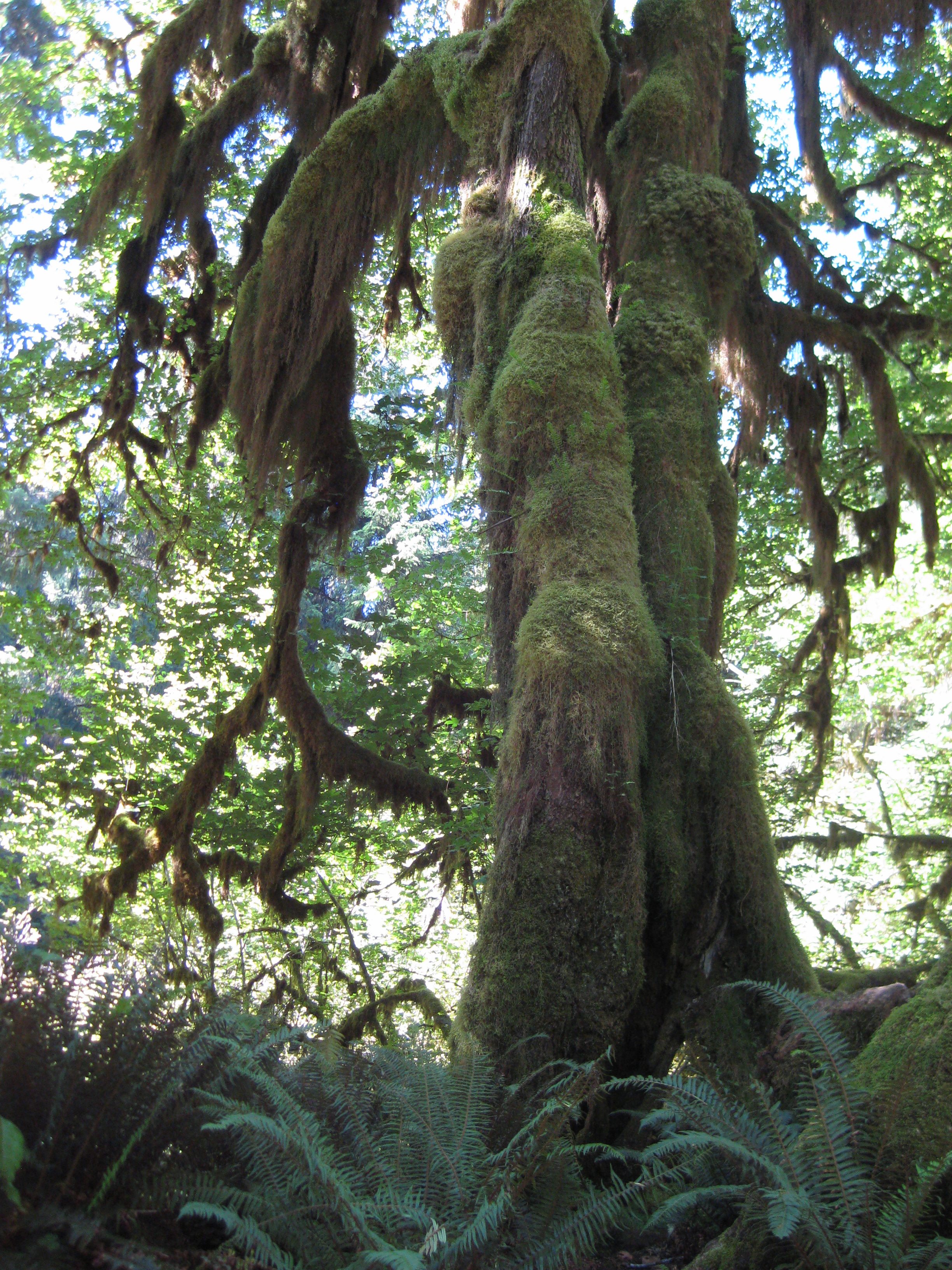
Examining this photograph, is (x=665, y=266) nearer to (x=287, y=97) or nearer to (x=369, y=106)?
(x=369, y=106)

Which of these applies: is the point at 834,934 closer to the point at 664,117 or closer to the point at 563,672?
the point at 563,672

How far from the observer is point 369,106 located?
6.88 meters

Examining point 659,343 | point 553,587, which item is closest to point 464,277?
point 659,343

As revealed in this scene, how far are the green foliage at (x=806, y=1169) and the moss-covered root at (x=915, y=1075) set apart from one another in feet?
0.17

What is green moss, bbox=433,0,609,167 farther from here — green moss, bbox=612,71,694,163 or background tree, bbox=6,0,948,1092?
green moss, bbox=612,71,694,163

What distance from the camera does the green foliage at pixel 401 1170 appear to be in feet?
7.29

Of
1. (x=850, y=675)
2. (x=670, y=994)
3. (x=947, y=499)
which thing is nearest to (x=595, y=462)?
(x=670, y=994)

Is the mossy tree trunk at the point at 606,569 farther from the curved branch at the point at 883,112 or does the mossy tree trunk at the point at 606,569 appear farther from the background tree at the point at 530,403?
the curved branch at the point at 883,112

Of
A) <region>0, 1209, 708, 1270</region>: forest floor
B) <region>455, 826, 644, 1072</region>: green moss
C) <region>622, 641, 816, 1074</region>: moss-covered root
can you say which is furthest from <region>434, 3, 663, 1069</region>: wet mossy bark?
<region>0, 1209, 708, 1270</region>: forest floor

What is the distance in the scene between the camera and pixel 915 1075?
2791 mm

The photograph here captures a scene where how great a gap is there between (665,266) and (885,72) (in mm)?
7972

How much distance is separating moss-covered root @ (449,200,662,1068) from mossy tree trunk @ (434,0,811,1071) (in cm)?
1

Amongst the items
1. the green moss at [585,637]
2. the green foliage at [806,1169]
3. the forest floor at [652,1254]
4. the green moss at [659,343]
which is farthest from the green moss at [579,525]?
the forest floor at [652,1254]

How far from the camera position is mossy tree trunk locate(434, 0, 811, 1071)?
12.8ft
